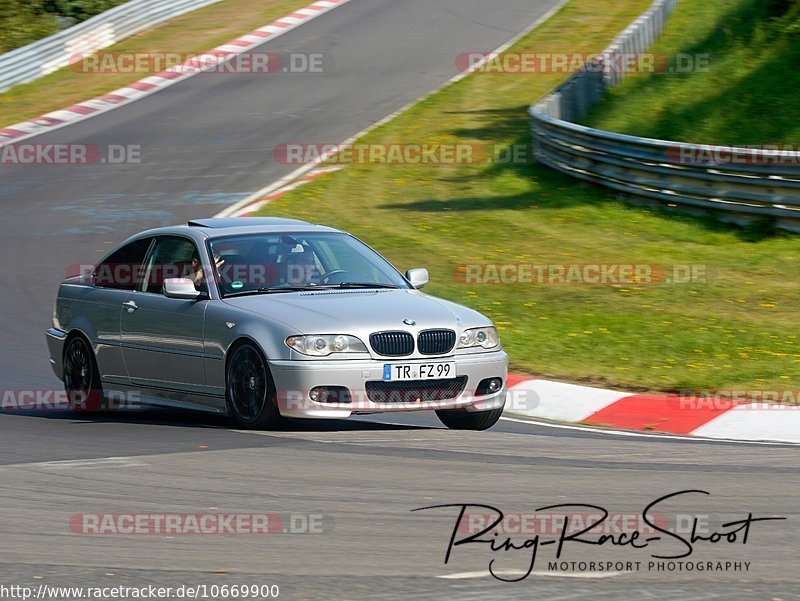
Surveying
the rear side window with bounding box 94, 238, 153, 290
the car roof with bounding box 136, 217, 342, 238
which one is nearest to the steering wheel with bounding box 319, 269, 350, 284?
the car roof with bounding box 136, 217, 342, 238

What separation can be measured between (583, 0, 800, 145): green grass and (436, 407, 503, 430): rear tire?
44.3 ft

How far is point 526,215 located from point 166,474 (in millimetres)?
13012

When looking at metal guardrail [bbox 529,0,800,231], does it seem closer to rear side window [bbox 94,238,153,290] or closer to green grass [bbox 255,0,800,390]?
green grass [bbox 255,0,800,390]

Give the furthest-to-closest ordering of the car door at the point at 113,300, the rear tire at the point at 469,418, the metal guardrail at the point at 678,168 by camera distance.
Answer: the metal guardrail at the point at 678,168 → the car door at the point at 113,300 → the rear tire at the point at 469,418

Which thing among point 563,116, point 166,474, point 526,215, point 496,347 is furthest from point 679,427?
point 563,116

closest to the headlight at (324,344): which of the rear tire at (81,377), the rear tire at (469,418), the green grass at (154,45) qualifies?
the rear tire at (469,418)

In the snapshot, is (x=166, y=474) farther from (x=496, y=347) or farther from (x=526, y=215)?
(x=526, y=215)

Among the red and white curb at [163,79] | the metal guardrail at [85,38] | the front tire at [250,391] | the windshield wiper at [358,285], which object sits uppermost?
the windshield wiper at [358,285]

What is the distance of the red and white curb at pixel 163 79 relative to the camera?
91.7 feet

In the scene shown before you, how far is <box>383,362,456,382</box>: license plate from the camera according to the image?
9.38 metres

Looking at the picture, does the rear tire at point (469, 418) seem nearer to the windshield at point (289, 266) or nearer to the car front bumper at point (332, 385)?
the car front bumper at point (332, 385)

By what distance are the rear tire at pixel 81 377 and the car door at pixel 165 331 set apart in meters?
0.47

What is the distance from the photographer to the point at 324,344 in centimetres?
936

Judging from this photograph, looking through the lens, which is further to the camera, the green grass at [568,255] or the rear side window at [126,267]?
the green grass at [568,255]
